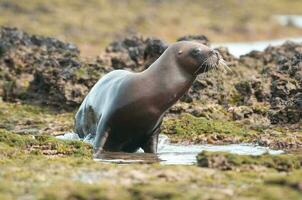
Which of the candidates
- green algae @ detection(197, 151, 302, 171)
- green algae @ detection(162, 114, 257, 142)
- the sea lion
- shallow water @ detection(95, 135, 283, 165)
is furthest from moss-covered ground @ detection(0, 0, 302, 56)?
green algae @ detection(197, 151, 302, 171)

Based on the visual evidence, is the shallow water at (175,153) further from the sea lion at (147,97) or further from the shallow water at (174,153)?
the sea lion at (147,97)

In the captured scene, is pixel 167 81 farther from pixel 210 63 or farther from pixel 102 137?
pixel 102 137

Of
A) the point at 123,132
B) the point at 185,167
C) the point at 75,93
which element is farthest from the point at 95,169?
the point at 75,93

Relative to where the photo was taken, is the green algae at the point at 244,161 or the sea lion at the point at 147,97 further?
the sea lion at the point at 147,97

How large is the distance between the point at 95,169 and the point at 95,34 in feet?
212

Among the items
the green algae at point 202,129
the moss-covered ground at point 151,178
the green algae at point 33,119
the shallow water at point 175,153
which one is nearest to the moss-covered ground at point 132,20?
the green algae at point 33,119

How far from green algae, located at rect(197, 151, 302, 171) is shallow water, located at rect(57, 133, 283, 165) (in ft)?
3.40

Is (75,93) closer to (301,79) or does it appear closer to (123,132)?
(301,79)

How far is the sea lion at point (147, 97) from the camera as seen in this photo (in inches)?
635

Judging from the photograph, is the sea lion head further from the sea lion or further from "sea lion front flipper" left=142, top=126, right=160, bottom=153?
"sea lion front flipper" left=142, top=126, right=160, bottom=153

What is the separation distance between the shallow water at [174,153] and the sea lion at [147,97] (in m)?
0.36

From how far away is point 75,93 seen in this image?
82.2 feet

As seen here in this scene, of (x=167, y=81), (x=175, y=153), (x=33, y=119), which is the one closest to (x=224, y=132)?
(x=175, y=153)

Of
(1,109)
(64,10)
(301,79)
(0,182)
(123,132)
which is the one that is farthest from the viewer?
(64,10)
